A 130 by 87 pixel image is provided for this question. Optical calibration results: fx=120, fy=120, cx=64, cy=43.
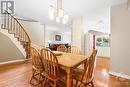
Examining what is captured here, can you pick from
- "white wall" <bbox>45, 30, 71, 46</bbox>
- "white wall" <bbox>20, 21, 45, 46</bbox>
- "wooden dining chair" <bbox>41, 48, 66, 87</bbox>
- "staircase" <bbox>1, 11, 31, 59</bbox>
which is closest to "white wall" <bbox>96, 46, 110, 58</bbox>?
"white wall" <bbox>20, 21, 45, 46</bbox>

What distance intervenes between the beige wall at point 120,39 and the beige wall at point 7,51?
4.31 m

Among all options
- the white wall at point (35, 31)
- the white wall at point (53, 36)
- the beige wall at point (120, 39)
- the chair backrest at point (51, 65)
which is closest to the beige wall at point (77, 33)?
the beige wall at point (120, 39)

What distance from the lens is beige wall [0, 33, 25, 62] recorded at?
18.0ft

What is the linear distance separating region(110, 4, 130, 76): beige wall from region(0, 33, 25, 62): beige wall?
4.31 m

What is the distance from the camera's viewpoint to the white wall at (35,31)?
659 cm

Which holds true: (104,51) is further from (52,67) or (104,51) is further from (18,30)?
(52,67)

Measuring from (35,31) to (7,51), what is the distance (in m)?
1.97

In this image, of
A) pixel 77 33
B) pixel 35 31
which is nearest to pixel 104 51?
pixel 77 33

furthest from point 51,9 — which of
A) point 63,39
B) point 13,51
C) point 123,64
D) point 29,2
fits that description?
point 63,39

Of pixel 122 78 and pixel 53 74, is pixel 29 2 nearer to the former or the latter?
pixel 53 74

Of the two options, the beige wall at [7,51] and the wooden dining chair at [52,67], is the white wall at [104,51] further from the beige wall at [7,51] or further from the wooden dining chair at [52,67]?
the wooden dining chair at [52,67]

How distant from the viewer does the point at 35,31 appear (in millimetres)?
7016

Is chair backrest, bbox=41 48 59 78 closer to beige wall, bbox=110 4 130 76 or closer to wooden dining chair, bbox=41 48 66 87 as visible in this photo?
wooden dining chair, bbox=41 48 66 87

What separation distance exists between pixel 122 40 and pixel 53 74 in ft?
8.13
